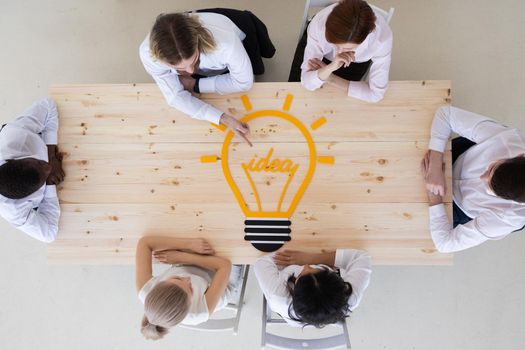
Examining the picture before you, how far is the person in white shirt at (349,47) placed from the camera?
1.34 m

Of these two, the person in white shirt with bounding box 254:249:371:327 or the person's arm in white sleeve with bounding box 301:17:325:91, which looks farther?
the person's arm in white sleeve with bounding box 301:17:325:91

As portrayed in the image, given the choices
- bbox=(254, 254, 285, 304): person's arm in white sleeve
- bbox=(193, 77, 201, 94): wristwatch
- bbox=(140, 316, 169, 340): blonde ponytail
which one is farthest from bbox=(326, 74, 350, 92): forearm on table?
bbox=(140, 316, 169, 340): blonde ponytail

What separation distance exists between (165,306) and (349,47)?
1300 millimetres

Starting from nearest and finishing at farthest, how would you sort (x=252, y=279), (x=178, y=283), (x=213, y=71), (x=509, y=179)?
(x=509, y=179)
(x=178, y=283)
(x=213, y=71)
(x=252, y=279)

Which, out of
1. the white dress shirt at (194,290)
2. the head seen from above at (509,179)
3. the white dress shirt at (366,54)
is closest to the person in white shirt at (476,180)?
the head seen from above at (509,179)

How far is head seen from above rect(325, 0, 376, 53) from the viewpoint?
133 cm

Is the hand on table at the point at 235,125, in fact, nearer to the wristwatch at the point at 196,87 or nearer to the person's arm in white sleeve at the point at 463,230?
the wristwatch at the point at 196,87

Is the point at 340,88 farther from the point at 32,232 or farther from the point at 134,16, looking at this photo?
the point at 134,16

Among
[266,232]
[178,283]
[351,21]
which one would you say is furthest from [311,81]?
[178,283]

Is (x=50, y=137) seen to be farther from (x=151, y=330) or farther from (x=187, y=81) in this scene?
(x=151, y=330)

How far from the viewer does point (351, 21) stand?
133cm

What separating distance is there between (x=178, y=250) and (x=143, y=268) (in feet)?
0.59

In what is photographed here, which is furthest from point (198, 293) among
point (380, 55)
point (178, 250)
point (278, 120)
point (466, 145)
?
point (466, 145)

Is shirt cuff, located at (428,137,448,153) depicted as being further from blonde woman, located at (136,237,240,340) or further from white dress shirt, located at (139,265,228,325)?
white dress shirt, located at (139,265,228,325)
